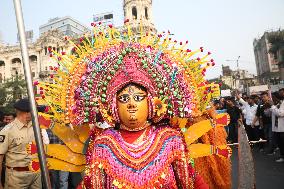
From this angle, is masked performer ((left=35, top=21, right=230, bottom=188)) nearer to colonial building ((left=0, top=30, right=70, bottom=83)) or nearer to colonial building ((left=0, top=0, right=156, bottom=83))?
colonial building ((left=0, top=0, right=156, bottom=83))

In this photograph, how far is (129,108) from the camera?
2299 mm

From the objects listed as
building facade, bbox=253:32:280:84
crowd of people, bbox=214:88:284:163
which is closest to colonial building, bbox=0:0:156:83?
building facade, bbox=253:32:280:84

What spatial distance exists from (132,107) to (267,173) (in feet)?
18.8

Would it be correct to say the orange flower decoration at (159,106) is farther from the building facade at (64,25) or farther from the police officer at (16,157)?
the building facade at (64,25)

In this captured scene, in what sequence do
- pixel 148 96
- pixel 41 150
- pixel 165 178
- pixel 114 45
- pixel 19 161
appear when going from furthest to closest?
pixel 19 161 → pixel 114 45 → pixel 148 96 → pixel 165 178 → pixel 41 150

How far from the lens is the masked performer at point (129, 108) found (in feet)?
7.28

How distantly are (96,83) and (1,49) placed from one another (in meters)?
62.7

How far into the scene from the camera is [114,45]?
2527mm

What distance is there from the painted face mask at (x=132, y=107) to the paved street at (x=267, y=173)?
4.29m

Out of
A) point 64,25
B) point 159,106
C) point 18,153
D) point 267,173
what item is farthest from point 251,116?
point 64,25

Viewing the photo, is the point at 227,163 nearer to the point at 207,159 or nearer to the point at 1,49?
the point at 207,159

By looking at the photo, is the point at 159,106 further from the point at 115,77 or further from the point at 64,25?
the point at 64,25

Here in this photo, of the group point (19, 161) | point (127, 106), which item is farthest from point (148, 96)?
point (19, 161)

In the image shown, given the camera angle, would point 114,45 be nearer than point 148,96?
No
